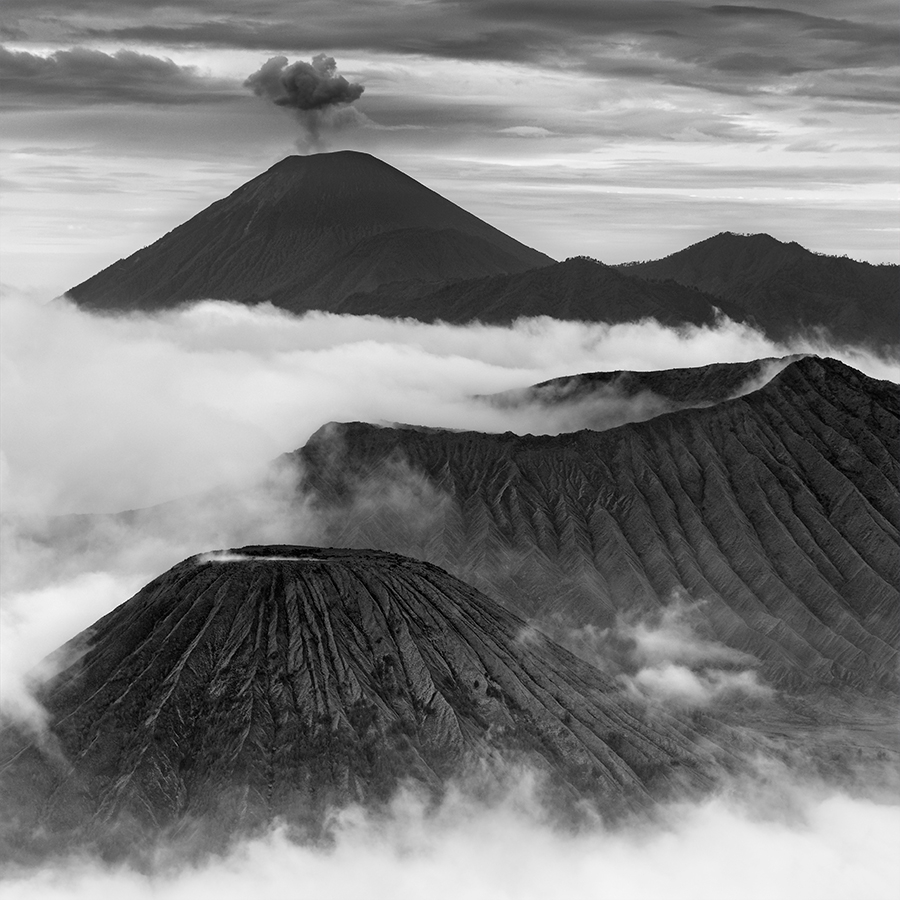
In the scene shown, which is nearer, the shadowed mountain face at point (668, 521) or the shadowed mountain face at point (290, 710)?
the shadowed mountain face at point (290, 710)

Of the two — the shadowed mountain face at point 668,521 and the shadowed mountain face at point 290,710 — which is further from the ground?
the shadowed mountain face at point 290,710

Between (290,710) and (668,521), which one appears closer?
(290,710)

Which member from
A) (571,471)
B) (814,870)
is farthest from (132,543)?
(814,870)

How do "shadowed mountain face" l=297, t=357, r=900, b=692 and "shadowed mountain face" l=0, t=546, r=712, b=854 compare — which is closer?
"shadowed mountain face" l=0, t=546, r=712, b=854

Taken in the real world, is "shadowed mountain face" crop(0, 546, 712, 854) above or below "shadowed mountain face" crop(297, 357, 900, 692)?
above

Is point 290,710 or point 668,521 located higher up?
point 290,710
